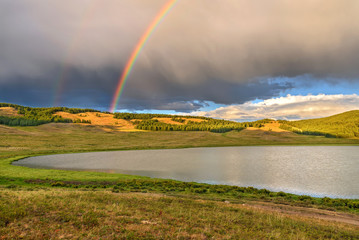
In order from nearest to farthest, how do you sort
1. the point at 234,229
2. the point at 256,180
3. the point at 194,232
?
the point at 194,232 < the point at 234,229 < the point at 256,180

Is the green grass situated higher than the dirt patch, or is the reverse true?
the green grass

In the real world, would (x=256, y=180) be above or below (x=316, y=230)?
below

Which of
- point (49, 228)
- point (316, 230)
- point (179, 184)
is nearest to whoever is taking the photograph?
point (49, 228)

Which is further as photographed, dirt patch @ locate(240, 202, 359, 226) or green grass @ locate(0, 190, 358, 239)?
dirt patch @ locate(240, 202, 359, 226)

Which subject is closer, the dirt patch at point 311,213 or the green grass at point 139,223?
the green grass at point 139,223

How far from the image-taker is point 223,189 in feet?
101

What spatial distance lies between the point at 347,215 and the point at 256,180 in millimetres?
19772

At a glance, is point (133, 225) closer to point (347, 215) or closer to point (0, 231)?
point (0, 231)

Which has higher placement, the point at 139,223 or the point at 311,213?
the point at 139,223

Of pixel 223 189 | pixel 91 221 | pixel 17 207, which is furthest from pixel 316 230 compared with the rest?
pixel 17 207

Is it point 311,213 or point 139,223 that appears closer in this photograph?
point 139,223

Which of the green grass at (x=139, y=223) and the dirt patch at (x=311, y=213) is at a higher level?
the green grass at (x=139, y=223)

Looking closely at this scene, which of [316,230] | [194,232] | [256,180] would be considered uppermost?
[194,232]

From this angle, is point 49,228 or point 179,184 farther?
point 179,184
